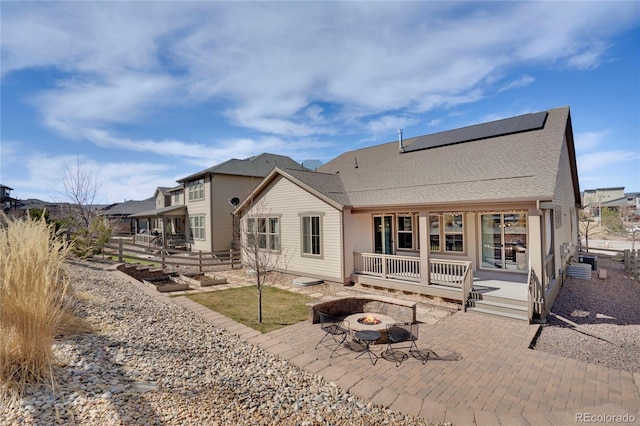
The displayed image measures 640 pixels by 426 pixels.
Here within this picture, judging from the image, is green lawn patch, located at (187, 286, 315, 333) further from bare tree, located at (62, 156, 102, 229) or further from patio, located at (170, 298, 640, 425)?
bare tree, located at (62, 156, 102, 229)

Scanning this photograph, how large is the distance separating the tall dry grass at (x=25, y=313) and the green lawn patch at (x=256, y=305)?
393 centimetres

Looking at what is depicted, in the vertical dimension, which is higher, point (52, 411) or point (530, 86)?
point (530, 86)

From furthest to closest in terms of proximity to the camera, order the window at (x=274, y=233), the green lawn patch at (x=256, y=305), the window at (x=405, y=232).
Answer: the window at (x=274, y=233) → the window at (x=405, y=232) → the green lawn patch at (x=256, y=305)

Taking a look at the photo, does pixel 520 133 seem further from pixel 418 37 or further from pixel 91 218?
pixel 91 218

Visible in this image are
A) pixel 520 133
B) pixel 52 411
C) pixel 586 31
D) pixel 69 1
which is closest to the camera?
pixel 52 411

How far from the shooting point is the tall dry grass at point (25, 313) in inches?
126

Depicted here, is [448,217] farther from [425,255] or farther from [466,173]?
[425,255]

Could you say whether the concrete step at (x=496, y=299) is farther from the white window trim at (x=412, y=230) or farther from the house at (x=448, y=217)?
the white window trim at (x=412, y=230)

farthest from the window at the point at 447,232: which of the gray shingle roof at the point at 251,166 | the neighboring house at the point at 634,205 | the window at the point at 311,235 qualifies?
the neighboring house at the point at 634,205

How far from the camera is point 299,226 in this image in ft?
43.6

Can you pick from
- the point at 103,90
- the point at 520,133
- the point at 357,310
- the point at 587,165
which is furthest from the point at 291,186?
the point at 587,165

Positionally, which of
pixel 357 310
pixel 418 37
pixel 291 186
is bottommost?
→ pixel 357 310

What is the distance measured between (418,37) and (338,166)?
323 inches

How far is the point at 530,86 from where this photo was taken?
14070 millimetres
